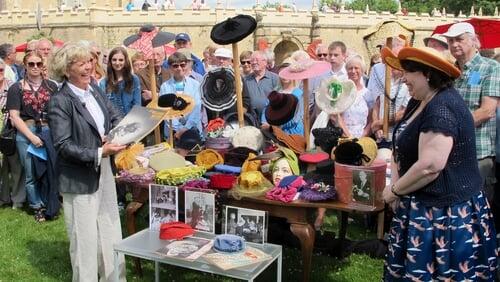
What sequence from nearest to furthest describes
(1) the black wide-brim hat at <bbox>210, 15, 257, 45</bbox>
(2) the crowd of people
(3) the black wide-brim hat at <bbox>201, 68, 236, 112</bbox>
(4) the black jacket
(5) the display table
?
1. (2) the crowd of people
2. (5) the display table
3. (4) the black jacket
4. (1) the black wide-brim hat at <bbox>210, 15, 257, 45</bbox>
5. (3) the black wide-brim hat at <bbox>201, 68, 236, 112</bbox>

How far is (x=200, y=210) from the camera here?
360cm

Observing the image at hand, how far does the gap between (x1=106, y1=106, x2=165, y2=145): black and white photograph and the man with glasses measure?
1.41 meters

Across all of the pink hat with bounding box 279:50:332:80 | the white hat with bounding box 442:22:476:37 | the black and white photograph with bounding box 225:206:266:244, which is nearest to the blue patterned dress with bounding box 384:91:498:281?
the black and white photograph with bounding box 225:206:266:244

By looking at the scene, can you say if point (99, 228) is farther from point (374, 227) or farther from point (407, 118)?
point (374, 227)

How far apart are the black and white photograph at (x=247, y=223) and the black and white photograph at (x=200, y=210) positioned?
0.14 m

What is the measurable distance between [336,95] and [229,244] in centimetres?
175

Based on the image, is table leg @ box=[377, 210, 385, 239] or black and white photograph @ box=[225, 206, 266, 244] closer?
black and white photograph @ box=[225, 206, 266, 244]

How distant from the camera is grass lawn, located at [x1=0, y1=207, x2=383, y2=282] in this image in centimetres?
427

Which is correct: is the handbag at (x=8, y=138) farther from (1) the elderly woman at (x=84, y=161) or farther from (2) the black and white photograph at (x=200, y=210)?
(2) the black and white photograph at (x=200, y=210)

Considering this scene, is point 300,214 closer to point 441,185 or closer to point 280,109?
point 441,185

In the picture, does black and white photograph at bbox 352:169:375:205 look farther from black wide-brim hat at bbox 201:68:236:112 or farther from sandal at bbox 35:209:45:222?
sandal at bbox 35:209:45:222

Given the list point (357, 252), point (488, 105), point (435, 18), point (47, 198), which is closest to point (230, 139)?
point (357, 252)

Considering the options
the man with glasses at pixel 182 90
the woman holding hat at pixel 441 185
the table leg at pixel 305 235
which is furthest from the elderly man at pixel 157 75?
the woman holding hat at pixel 441 185

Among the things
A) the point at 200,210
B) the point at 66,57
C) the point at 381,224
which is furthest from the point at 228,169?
the point at 381,224
